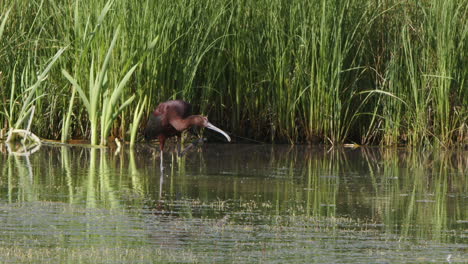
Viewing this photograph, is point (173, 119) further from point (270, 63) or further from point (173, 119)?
point (270, 63)

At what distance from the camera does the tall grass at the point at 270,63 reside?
36.5 ft

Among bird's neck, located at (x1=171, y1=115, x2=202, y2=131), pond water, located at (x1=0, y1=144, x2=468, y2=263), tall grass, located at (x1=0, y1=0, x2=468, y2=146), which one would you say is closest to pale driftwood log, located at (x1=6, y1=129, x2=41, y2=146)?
pond water, located at (x1=0, y1=144, x2=468, y2=263)

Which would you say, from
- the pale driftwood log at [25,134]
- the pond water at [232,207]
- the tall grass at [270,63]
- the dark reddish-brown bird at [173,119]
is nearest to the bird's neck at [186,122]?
the dark reddish-brown bird at [173,119]

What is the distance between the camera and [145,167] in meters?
9.46

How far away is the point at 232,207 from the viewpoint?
7.07 metres

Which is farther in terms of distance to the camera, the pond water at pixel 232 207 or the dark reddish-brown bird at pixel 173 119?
the dark reddish-brown bird at pixel 173 119

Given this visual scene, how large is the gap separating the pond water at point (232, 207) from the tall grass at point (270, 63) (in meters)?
0.78

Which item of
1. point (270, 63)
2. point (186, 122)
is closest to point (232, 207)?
point (186, 122)

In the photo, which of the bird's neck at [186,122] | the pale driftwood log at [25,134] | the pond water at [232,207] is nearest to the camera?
the pond water at [232,207]

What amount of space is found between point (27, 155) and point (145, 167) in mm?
1443

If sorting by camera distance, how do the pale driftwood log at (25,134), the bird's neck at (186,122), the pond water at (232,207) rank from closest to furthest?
1. the pond water at (232,207)
2. the bird's neck at (186,122)
3. the pale driftwood log at (25,134)

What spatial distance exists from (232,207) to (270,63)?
4.75m

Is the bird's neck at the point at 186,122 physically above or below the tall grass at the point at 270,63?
below

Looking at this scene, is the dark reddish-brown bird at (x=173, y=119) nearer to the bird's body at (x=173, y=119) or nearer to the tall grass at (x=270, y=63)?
the bird's body at (x=173, y=119)
